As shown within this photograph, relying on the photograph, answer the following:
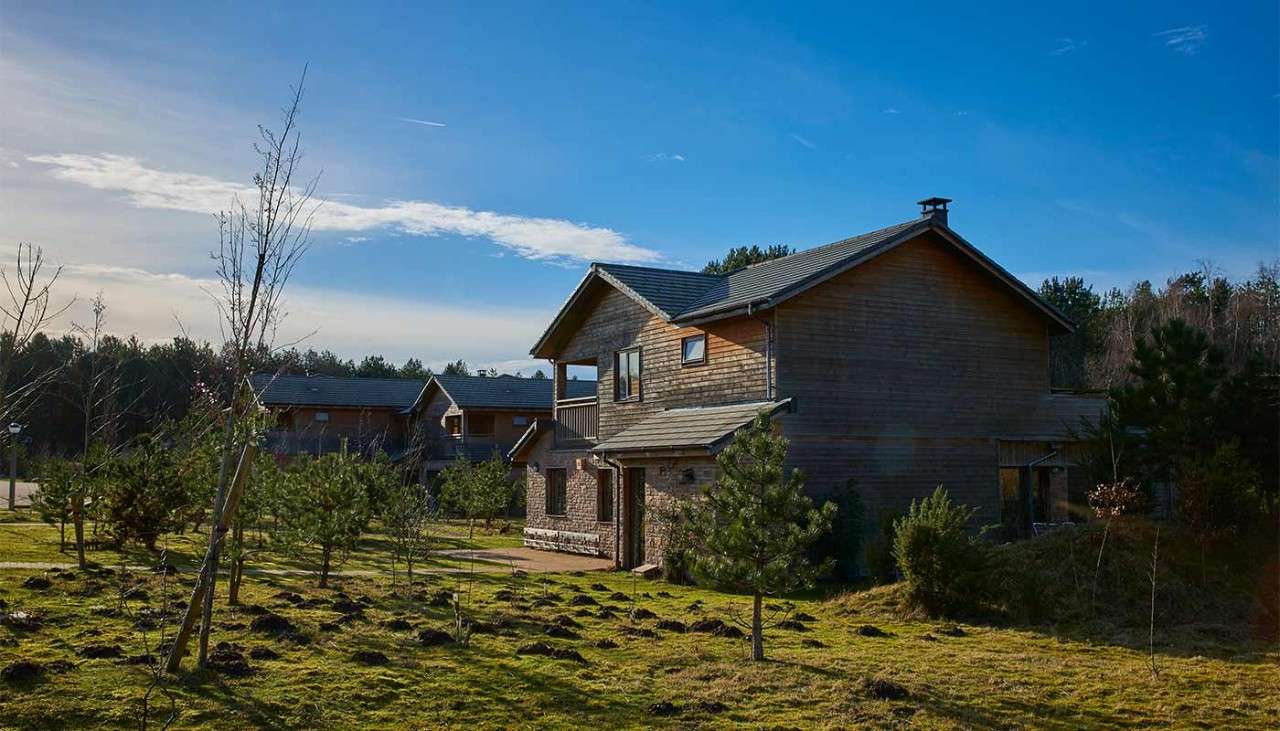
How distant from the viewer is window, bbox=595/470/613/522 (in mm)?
26047

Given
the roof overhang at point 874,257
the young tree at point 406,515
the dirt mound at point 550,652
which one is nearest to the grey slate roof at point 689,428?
the roof overhang at point 874,257

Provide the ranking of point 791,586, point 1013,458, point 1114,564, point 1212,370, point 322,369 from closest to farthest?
point 791,586
point 1114,564
point 1212,370
point 1013,458
point 322,369

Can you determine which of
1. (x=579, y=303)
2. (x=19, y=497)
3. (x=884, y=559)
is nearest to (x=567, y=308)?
(x=579, y=303)

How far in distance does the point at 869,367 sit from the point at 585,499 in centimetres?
886

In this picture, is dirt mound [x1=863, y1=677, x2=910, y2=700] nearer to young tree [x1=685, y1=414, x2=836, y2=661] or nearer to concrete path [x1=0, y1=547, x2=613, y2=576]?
young tree [x1=685, y1=414, x2=836, y2=661]

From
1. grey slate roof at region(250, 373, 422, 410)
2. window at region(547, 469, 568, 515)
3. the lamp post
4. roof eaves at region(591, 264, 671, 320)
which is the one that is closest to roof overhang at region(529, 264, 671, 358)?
roof eaves at region(591, 264, 671, 320)

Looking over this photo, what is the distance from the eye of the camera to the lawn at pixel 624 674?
9156 millimetres

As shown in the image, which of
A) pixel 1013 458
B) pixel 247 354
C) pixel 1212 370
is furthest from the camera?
pixel 1013 458

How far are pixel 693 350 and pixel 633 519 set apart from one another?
416 centimetres

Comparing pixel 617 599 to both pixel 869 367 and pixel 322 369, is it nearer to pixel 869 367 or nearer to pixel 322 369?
pixel 869 367

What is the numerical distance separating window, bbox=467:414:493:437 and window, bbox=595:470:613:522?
22.7 meters

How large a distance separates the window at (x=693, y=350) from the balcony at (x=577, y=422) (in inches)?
160

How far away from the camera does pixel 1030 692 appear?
10.3 metres

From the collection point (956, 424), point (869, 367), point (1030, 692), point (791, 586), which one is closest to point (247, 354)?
point (791, 586)
